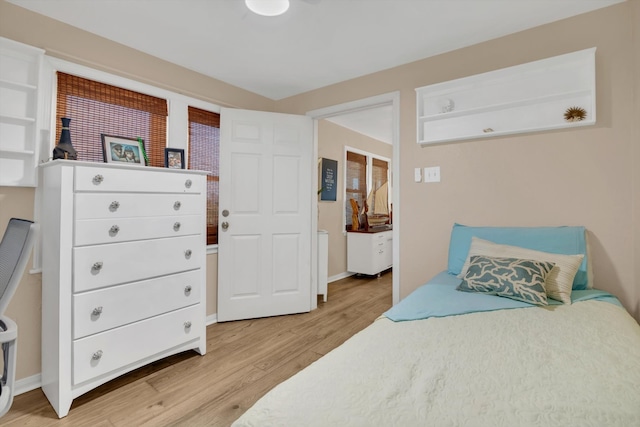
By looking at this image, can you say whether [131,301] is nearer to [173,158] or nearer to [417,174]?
[173,158]

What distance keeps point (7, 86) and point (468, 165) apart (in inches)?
124

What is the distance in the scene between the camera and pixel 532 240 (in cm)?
201

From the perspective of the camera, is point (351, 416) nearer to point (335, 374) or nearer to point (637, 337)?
point (335, 374)

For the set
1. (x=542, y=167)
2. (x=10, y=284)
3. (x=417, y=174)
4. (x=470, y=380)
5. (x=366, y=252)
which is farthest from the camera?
(x=366, y=252)

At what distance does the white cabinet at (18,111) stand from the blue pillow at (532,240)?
288 centimetres

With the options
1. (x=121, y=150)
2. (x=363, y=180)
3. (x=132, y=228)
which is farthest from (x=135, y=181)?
(x=363, y=180)

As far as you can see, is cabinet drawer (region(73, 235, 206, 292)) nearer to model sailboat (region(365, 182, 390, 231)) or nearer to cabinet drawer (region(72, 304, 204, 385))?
cabinet drawer (region(72, 304, 204, 385))

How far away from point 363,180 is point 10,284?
4768mm

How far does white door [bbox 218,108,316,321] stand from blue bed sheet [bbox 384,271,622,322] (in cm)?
165

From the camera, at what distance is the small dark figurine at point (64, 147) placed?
1.88m

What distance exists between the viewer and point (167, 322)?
210 cm

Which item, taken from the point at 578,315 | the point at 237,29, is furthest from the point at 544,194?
the point at 237,29

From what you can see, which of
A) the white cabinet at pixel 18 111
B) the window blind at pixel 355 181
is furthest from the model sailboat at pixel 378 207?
the white cabinet at pixel 18 111

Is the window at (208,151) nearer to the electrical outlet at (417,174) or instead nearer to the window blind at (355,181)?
the electrical outlet at (417,174)
